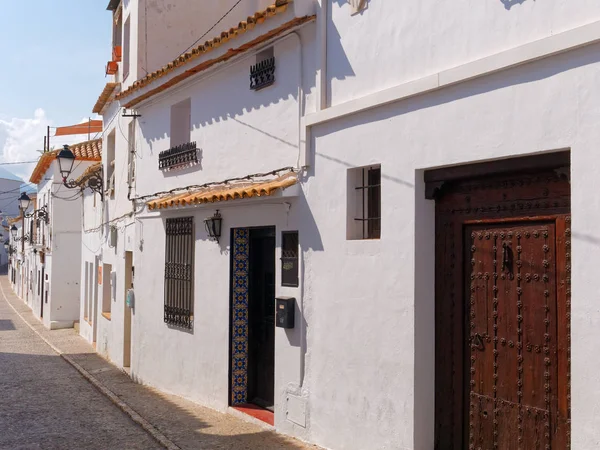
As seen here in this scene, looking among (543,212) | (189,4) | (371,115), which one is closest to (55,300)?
(189,4)

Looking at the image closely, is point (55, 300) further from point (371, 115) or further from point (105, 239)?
point (371, 115)

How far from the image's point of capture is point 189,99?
35.0 ft

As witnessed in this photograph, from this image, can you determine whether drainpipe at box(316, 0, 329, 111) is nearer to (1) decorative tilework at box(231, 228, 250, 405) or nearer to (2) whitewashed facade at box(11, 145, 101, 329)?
(1) decorative tilework at box(231, 228, 250, 405)

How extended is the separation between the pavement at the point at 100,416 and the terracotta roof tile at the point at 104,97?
5.99m

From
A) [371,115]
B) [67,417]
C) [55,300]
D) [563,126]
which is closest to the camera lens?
[563,126]

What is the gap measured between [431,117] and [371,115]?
84 cm

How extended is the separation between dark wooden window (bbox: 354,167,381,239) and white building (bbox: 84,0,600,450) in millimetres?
16

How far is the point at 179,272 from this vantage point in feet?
34.9

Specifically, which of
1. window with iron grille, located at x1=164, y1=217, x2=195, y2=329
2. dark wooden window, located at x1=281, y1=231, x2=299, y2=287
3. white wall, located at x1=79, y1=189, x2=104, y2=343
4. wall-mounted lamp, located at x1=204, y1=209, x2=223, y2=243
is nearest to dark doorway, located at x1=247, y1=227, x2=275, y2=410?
wall-mounted lamp, located at x1=204, y1=209, x2=223, y2=243

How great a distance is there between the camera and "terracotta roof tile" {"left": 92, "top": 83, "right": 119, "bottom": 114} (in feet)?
49.3

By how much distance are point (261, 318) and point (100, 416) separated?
267cm

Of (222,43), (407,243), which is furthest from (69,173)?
(407,243)

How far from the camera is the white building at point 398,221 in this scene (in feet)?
15.7

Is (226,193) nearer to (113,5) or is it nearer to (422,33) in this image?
(422,33)
